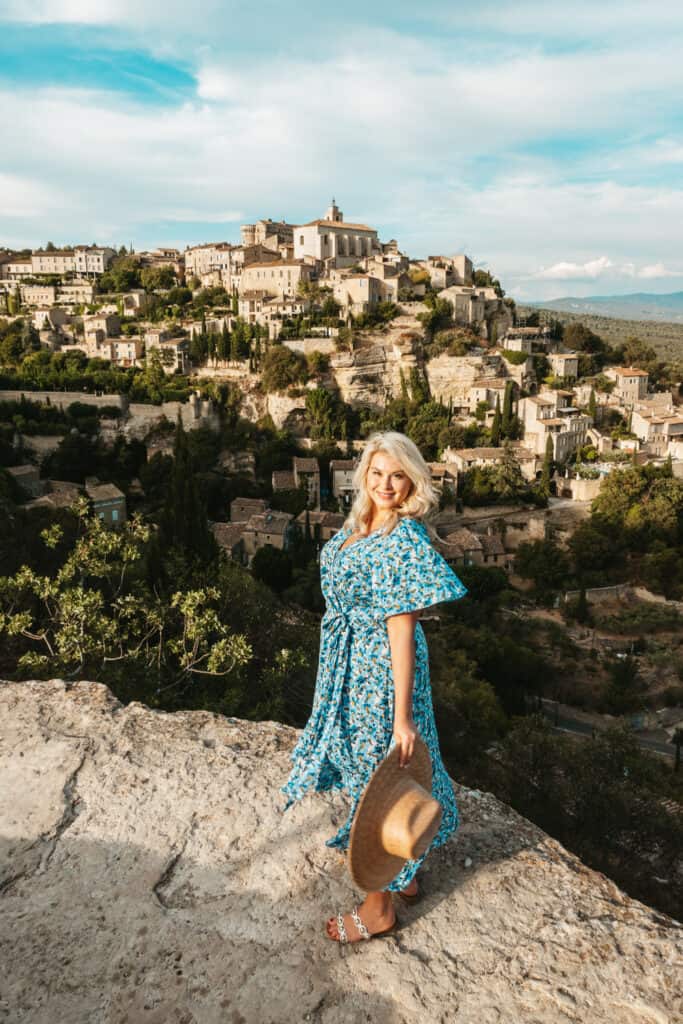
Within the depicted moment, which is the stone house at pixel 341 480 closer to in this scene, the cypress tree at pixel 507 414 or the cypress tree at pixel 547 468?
the cypress tree at pixel 507 414

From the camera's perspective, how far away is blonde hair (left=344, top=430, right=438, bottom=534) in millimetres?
2496

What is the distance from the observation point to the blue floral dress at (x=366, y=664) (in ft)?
7.99

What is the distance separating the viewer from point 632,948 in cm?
237

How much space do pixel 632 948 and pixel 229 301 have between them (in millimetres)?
52525

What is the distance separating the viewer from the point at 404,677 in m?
2.39

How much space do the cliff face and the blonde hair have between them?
5.05 ft

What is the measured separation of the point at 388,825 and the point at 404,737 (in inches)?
12.1

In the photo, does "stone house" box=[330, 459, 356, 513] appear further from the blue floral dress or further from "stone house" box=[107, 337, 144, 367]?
the blue floral dress

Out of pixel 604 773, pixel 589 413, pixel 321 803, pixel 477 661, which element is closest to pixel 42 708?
pixel 321 803

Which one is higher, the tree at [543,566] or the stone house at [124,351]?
the stone house at [124,351]

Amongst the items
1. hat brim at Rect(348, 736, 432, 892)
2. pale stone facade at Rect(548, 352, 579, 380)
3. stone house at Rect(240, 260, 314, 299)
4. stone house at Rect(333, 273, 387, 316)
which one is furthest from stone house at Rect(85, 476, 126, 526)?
pale stone facade at Rect(548, 352, 579, 380)

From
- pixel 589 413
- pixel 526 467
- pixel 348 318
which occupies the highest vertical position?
pixel 348 318

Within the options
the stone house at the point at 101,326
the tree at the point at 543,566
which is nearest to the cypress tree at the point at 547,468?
the tree at the point at 543,566

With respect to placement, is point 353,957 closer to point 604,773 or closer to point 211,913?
point 211,913
